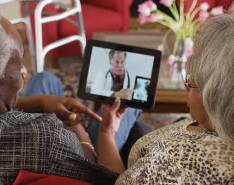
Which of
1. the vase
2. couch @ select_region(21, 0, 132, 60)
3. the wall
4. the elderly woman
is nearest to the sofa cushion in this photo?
couch @ select_region(21, 0, 132, 60)

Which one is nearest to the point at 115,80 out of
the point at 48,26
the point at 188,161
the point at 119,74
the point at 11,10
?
the point at 119,74

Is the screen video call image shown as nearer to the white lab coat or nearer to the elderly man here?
the white lab coat

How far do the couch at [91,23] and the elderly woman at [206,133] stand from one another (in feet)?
6.31

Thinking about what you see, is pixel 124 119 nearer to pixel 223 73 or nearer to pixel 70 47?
pixel 223 73

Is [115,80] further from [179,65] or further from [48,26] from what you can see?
[48,26]

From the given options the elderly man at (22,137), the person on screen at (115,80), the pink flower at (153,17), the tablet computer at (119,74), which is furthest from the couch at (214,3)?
the elderly man at (22,137)

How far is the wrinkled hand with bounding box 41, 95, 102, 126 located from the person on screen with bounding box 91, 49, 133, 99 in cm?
9

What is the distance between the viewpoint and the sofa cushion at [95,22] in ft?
9.09

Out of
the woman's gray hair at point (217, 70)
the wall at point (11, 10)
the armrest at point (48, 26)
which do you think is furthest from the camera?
the armrest at point (48, 26)

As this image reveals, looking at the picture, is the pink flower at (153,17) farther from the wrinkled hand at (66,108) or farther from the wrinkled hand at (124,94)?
the wrinkled hand at (66,108)

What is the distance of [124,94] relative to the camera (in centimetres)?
142

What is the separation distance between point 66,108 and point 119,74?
22 cm

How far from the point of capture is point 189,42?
198cm

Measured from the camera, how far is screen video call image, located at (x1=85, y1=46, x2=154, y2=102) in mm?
1413
